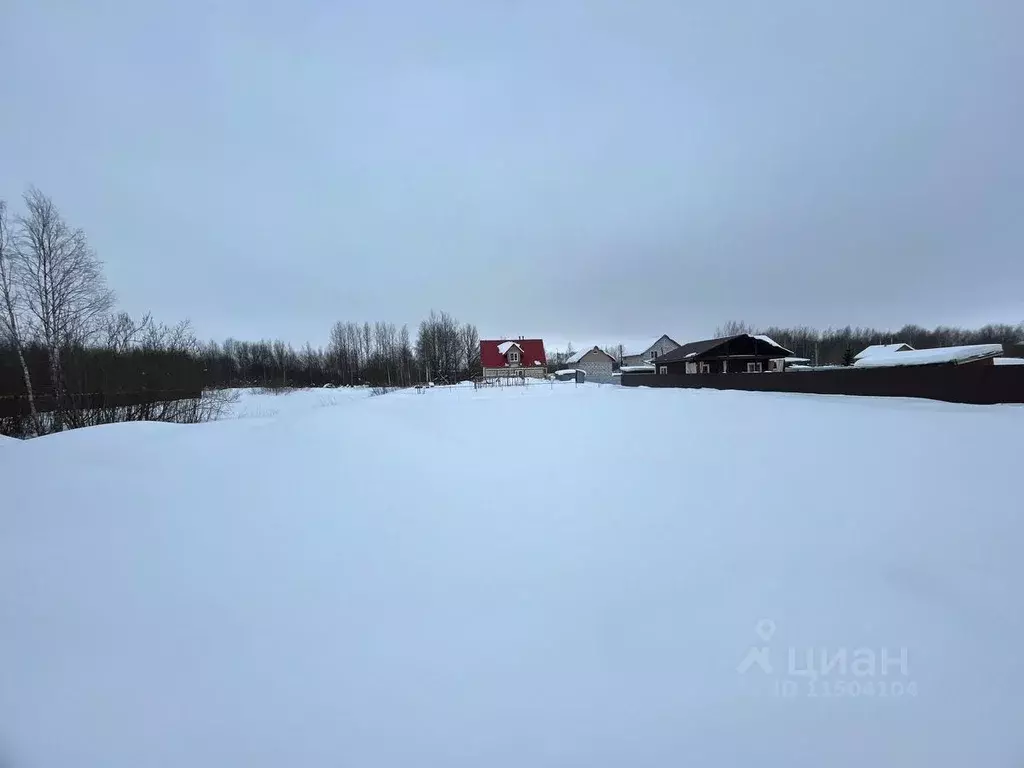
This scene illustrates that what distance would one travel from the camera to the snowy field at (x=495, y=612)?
1.99 meters

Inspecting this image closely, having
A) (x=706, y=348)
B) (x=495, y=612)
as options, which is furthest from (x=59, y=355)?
(x=706, y=348)

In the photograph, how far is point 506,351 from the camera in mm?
46375

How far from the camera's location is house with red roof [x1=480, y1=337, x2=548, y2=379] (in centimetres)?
4612

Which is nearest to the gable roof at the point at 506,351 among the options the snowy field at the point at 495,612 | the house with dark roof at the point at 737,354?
the house with dark roof at the point at 737,354

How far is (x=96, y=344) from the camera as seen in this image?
11469 millimetres

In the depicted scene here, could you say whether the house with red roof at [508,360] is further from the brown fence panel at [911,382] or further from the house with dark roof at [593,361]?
the brown fence panel at [911,382]

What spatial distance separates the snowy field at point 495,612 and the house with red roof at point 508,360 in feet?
132

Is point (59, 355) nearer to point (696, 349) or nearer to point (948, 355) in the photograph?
point (696, 349)

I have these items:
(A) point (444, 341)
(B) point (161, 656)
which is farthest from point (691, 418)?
(A) point (444, 341)

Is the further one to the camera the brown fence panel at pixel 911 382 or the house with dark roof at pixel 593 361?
the house with dark roof at pixel 593 361

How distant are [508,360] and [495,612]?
4399cm

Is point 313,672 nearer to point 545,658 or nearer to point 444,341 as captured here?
point 545,658

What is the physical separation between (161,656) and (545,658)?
248 centimetres

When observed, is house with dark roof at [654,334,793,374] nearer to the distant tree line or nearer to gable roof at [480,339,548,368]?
gable roof at [480,339,548,368]
